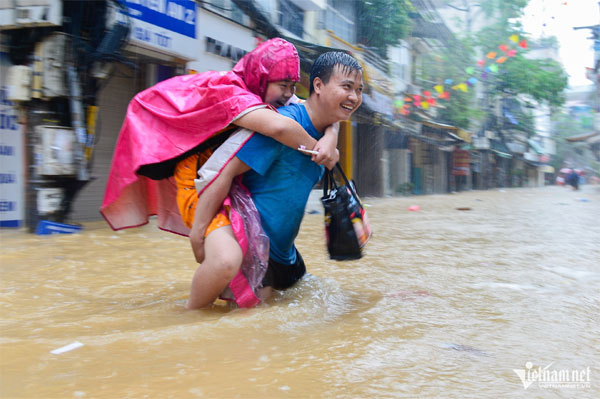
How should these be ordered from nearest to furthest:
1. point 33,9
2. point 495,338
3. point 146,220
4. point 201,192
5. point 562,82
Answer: point 495,338, point 201,192, point 146,220, point 33,9, point 562,82

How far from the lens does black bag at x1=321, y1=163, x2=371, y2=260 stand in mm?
2545

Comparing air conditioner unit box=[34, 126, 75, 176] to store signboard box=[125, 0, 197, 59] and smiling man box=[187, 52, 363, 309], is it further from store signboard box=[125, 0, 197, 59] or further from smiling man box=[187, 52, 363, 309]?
smiling man box=[187, 52, 363, 309]

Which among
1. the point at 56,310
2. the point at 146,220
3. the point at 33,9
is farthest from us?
the point at 33,9

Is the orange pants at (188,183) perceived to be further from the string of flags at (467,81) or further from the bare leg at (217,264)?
the string of flags at (467,81)

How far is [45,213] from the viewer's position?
6.04 meters

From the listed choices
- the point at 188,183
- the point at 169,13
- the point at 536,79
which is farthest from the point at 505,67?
the point at 188,183

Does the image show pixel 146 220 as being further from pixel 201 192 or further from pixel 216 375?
pixel 216 375

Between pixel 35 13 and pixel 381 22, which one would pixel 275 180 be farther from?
pixel 381 22

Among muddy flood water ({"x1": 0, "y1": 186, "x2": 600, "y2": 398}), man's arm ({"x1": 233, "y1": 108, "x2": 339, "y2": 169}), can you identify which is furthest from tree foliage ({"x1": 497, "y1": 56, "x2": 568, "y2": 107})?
man's arm ({"x1": 233, "y1": 108, "x2": 339, "y2": 169})

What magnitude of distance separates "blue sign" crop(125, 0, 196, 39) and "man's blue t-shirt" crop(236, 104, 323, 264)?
554 cm

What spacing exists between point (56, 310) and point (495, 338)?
1.99 m

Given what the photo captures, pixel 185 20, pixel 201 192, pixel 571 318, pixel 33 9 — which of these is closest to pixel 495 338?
pixel 571 318
